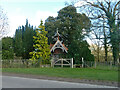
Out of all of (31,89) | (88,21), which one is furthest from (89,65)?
(31,89)

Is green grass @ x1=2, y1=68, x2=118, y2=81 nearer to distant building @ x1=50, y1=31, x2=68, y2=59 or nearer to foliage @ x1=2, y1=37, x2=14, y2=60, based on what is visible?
distant building @ x1=50, y1=31, x2=68, y2=59

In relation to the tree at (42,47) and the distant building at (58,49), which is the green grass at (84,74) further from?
the distant building at (58,49)

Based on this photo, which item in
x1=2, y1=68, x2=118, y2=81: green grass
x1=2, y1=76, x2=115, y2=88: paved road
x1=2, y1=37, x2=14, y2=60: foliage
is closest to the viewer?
x1=2, y1=76, x2=115, y2=88: paved road

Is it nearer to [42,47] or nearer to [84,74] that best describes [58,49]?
[42,47]

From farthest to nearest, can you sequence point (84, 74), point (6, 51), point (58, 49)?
point (6, 51), point (58, 49), point (84, 74)

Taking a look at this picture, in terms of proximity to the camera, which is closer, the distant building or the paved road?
the paved road

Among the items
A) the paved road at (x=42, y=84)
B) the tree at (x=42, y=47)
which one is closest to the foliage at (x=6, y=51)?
the tree at (x=42, y=47)

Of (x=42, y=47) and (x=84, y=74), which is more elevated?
(x=42, y=47)

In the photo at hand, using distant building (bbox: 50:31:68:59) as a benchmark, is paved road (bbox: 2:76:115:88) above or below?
below

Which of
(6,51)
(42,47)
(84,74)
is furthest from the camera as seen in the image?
(42,47)

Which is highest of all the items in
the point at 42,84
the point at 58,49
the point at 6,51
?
the point at 58,49

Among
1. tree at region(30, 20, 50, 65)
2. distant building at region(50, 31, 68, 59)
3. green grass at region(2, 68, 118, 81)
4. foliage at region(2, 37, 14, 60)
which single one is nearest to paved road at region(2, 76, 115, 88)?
green grass at region(2, 68, 118, 81)

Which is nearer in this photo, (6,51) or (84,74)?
(84,74)

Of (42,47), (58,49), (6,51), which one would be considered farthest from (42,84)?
(6,51)
